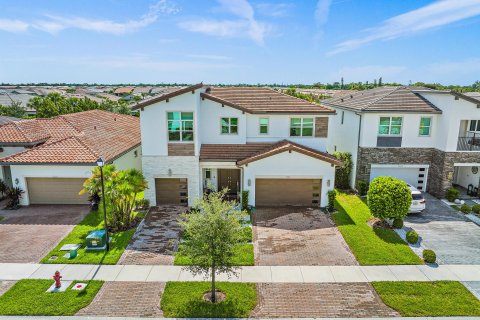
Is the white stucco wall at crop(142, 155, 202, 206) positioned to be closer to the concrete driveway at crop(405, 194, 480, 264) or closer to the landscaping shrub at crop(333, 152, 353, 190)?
the landscaping shrub at crop(333, 152, 353, 190)

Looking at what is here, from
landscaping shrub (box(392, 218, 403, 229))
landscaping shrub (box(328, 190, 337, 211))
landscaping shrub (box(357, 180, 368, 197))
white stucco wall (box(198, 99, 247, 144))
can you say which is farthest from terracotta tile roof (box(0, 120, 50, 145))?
landscaping shrub (box(392, 218, 403, 229))

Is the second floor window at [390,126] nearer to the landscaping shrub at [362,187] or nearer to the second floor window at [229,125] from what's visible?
the landscaping shrub at [362,187]

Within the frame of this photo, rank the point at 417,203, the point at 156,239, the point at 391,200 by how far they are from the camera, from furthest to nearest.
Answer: the point at 417,203 → the point at 391,200 → the point at 156,239

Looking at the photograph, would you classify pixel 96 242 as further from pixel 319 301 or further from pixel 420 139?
pixel 420 139

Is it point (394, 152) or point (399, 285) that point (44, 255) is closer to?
point (399, 285)

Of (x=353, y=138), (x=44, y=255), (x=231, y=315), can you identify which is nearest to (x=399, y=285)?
(x=231, y=315)

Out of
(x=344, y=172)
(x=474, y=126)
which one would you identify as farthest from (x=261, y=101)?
(x=474, y=126)

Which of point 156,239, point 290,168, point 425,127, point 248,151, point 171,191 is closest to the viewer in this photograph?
point 156,239
